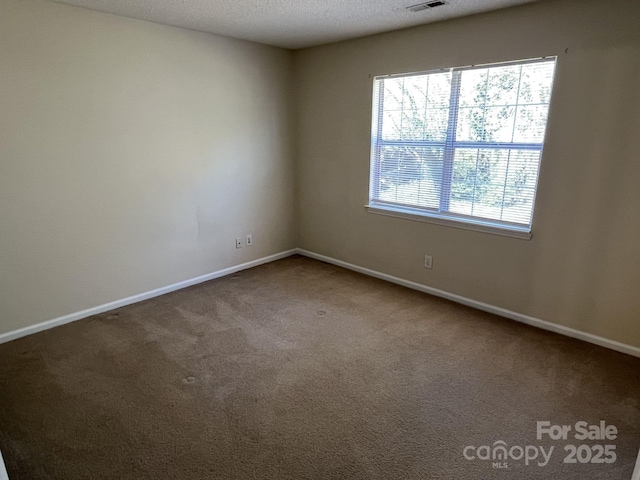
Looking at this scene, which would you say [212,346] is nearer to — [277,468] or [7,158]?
[277,468]

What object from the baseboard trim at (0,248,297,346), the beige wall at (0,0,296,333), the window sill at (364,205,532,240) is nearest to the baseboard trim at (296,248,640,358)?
the window sill at (364,205,532,240)

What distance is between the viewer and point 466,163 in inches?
128

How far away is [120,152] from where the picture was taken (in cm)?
318

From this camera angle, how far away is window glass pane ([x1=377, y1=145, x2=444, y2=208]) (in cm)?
349

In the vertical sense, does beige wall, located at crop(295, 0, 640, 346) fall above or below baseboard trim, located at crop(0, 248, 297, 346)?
above

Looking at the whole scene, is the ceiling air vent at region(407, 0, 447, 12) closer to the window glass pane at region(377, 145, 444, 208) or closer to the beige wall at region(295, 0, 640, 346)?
the beige wall at region(295, 0, 640, 346)

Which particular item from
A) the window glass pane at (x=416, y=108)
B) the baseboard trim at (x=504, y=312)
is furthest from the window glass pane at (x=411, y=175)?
the baseboard trim at (x=504, y=312)

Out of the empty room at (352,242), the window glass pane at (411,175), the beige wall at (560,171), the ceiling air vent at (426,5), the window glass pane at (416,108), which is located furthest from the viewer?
the window glass pane at (411,175)

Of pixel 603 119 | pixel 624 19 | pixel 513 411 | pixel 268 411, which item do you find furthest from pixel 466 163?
pixel 268 411

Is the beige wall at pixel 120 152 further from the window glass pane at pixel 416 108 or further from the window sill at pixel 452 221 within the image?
the window sill at pixel 452 221

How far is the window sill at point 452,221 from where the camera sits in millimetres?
3057

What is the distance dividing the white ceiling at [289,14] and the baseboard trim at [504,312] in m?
2.31

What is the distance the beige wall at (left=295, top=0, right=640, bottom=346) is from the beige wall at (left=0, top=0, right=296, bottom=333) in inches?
45.9

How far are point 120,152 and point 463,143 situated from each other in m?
2.84
